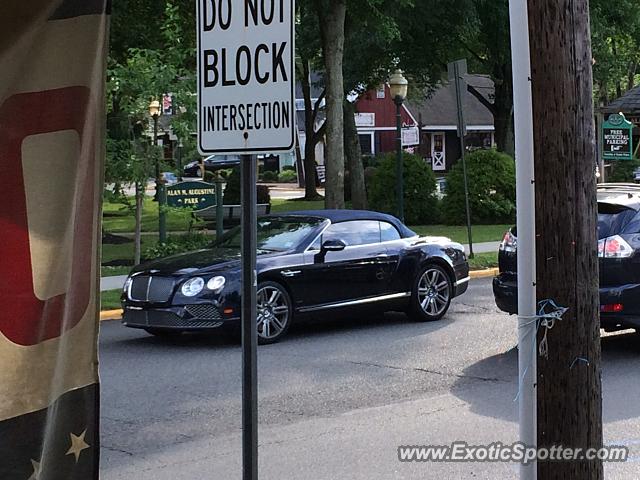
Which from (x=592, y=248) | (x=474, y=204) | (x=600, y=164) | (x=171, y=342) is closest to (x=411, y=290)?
(x=171, y=342)

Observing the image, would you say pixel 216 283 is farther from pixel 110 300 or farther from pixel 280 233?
pixel 110 300

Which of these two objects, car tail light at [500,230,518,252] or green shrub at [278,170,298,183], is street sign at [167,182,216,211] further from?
green shrub at [278,170,298,183]

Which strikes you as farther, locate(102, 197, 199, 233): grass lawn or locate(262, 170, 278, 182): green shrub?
locate(262, 170, 278, 182): green shrub

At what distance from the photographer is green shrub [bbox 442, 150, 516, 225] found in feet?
83.8

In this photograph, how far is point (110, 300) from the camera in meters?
13.4

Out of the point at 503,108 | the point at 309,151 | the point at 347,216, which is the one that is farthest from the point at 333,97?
the point at 309,151

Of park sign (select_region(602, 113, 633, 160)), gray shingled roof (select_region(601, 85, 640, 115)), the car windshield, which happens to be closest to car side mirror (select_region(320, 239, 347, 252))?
the car windshield

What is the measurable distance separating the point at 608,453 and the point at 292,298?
4.84 meters

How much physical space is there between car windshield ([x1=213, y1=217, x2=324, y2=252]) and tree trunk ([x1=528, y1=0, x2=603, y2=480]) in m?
6.90

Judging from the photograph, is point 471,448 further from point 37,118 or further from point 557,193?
point 37,118

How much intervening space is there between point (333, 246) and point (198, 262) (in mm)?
1563

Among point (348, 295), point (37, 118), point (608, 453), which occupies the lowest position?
point (608, 453)

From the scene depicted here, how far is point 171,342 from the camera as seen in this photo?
10.6 meters

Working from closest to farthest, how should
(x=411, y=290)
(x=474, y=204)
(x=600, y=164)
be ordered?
(x=411, y=290) → (x=474, y=204) → (x=600, y=164)
